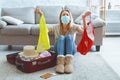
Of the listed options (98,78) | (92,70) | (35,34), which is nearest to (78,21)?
(35,34)

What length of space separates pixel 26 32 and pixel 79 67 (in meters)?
1.16

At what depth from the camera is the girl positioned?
2.52m

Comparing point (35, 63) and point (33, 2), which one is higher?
point (33, 2)

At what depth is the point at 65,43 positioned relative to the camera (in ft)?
8.75

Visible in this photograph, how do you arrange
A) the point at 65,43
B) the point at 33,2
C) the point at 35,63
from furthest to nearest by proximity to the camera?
→ 1. the point at 33,2
2. the point at 65,43
3. the point at 35,63

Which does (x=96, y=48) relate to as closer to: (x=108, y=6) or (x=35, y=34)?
(x=35, y=34)

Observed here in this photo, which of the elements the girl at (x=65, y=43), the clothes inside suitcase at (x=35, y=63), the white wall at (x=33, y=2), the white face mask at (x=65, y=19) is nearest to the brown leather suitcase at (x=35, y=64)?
the clothes inside suitcase at (x=35, y=63)

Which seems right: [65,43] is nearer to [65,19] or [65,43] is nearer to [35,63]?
[65,19]

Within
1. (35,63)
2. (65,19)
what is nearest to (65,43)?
(65,19)

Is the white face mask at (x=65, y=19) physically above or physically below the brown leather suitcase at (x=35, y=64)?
above

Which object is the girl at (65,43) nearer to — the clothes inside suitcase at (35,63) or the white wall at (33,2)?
the clothes inside suitcase at (35,63)

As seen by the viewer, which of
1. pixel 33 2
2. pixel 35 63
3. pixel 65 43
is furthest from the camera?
pixel 33 2

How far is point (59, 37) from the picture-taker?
2713 mm

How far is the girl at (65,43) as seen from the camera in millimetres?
2519
